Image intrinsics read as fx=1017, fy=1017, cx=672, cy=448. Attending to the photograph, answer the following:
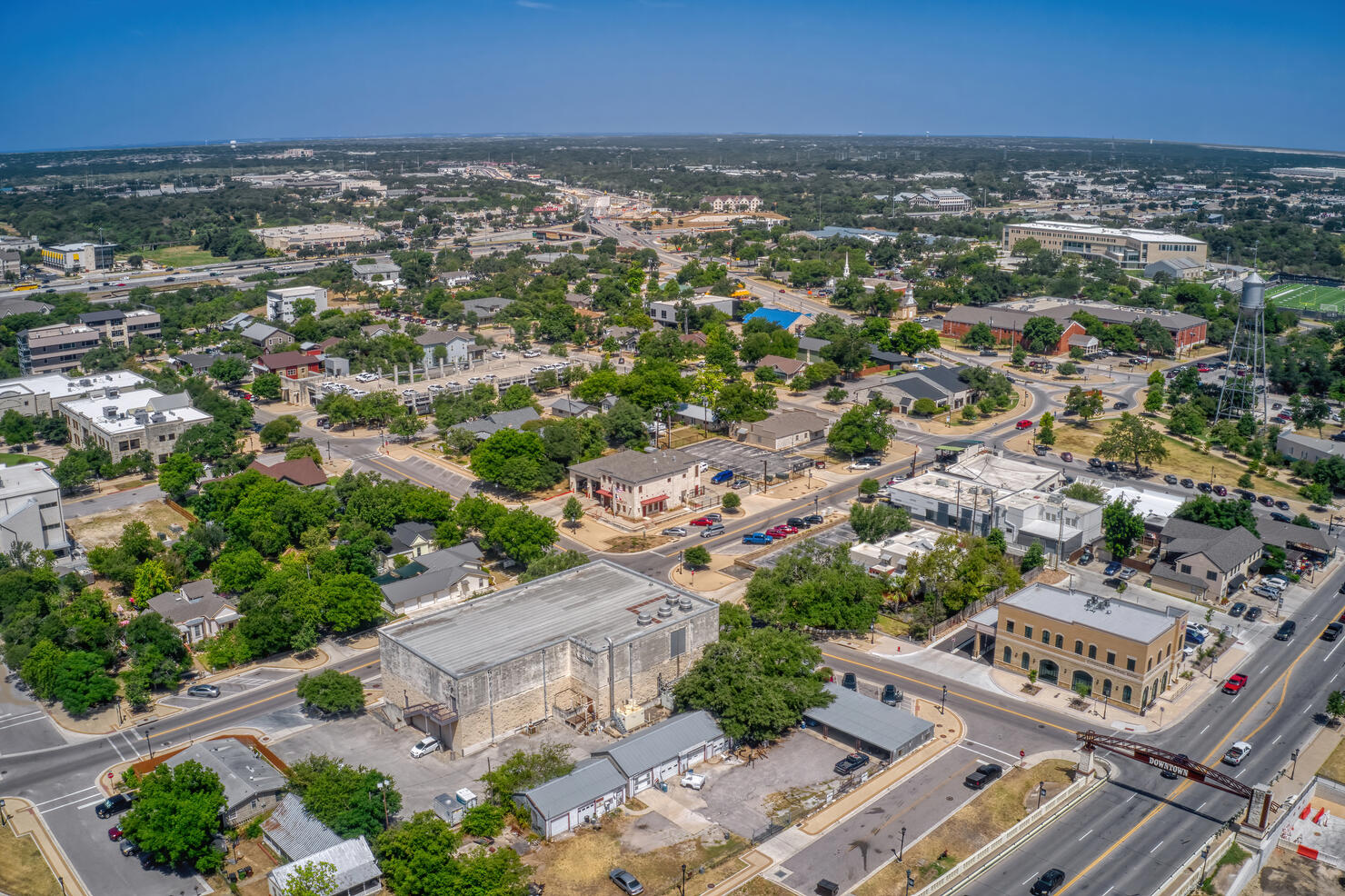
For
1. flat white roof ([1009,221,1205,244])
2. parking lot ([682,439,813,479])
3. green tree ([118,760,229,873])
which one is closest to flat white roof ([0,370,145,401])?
parking lot ([682,439,813,479])

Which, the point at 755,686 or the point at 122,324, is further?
the point at 122,324

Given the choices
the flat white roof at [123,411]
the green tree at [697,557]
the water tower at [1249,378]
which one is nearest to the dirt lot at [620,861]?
the green tree at [697,557]

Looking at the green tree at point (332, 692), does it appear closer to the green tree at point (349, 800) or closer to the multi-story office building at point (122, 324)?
the green tree at point (349, 800)

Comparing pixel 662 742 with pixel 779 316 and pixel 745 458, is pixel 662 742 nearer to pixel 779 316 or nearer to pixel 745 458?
pixel 745 458

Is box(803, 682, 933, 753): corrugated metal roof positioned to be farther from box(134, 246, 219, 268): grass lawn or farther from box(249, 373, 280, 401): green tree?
box(134, 246, 219, 268): grass lawn

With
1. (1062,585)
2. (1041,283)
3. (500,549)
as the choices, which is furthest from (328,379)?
(1041,283)

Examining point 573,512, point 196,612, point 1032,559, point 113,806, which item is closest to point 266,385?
point 573,512
